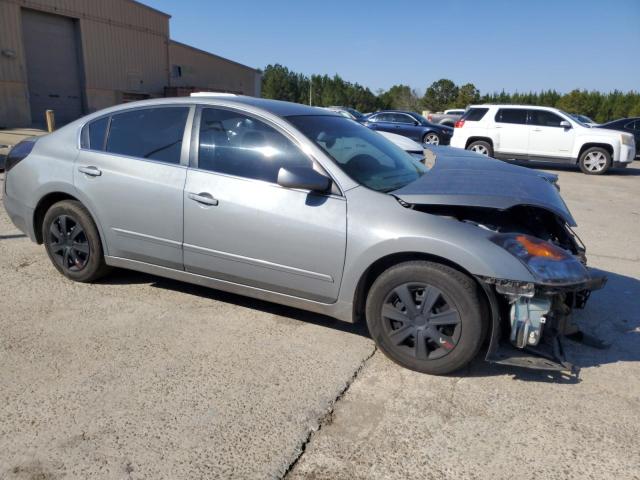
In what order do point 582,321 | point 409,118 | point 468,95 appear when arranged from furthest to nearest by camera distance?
point 468,95 → point 409,118 → point 582,321

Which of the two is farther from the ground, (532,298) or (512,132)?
(512,132)

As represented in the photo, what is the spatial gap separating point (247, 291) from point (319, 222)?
798mm

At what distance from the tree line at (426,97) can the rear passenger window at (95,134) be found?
37678 millimetres

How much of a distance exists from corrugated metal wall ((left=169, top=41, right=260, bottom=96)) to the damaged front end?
1218 inches

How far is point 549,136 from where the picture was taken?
1341 cm

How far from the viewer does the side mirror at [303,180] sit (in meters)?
3.15

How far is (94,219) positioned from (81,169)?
0.41m

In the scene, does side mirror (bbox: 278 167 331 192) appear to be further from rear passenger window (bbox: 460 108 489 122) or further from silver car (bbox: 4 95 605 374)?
rear passenger window (bbox: 460 108 489 122)

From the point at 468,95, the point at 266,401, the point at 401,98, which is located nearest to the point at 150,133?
the point at 266,401

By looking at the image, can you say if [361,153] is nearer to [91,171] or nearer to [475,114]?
[91,171]

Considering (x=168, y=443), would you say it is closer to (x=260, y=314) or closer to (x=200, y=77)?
(x=260, y=314)

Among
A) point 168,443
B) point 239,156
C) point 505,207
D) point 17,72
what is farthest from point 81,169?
point 17,72

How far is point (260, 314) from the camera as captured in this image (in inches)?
152

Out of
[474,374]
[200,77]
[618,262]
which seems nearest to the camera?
[474,374]
